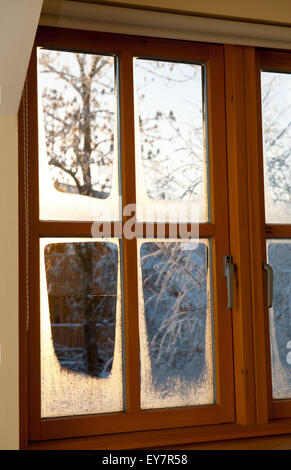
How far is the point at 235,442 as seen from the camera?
2.29 meters

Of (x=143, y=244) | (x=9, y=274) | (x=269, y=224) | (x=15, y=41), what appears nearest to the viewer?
(x=15, y=41)

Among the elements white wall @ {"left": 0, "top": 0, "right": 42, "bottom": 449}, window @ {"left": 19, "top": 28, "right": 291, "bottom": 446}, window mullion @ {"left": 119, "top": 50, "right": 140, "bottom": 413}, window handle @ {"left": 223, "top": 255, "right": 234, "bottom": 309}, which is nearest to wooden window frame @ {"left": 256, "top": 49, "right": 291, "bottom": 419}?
window @ {"left": 19, "top": 28, "right": 291, "bottom": 446}

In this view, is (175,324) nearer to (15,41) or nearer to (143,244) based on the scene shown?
(143,244)

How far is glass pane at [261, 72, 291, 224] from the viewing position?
2570 millimetres

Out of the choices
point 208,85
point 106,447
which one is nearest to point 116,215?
point 208,85

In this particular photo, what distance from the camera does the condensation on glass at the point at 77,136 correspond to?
2254 mm

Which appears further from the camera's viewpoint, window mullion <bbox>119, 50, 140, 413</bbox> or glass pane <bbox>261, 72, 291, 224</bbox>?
glass pane <bbox>261, 72, 291, 224</bbox>

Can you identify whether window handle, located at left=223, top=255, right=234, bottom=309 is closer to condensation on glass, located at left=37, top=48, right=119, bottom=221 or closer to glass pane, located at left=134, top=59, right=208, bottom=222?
glass pane, located at left=134, top=59, right=208, bottom=222

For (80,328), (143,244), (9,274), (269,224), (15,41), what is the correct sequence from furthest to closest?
(269,224) → (143,244) → (80,328) → (9,274) → (15,41)

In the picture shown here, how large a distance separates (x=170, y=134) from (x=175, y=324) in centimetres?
72

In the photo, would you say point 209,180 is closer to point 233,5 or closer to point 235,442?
point 233,5

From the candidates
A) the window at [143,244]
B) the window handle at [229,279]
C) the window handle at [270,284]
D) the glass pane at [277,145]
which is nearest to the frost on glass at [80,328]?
the window at [143,244]

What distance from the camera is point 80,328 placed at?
2252mm

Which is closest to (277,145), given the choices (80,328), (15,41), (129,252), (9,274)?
(129,252)
